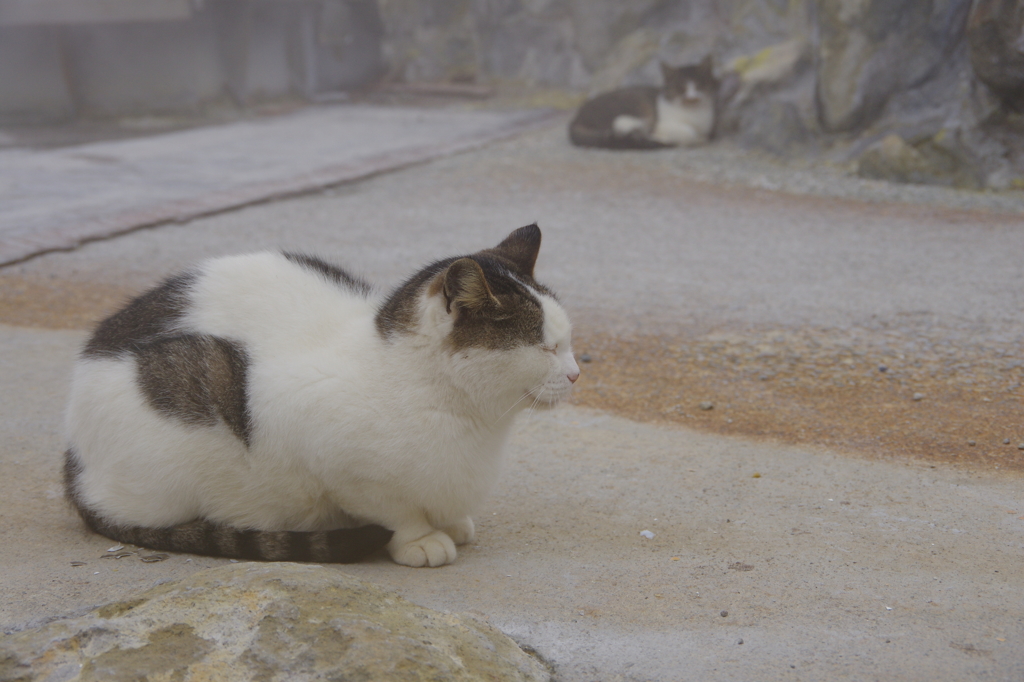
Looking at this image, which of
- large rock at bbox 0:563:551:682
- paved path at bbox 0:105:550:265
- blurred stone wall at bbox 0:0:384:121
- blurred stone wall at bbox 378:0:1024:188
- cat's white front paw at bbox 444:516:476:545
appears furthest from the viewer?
blurred stone wall at bbox 0:0:384:121

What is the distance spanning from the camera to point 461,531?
2691 mm

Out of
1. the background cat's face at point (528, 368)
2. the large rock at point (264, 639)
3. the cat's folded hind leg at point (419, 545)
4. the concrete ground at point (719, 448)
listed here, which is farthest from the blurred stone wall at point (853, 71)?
the large rock at point (264, 639)

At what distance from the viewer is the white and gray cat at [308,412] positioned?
8.00ft

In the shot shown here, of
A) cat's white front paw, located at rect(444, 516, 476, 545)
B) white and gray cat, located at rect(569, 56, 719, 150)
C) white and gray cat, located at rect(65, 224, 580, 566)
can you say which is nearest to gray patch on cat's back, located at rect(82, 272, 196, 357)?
white and gray cat, located at rect(65, 224, 580, 566)

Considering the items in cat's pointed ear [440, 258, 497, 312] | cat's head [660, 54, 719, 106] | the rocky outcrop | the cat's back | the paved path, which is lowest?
the paved path

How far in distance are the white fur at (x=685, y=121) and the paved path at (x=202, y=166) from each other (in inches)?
81.4

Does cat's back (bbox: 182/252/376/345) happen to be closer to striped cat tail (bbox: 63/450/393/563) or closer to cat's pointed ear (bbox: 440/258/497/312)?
cat's pointed ear (bbox: 440/258/497/312)

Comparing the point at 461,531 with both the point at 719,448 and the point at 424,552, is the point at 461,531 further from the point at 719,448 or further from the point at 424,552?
the point at 719,448

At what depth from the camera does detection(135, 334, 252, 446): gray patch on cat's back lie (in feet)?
8.11

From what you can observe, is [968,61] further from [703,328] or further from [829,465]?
[829,465]

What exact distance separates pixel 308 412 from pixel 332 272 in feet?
2.06

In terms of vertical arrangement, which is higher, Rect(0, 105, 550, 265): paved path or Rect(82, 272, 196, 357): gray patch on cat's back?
Rect(82, 272, 196, 357): gray patch on cat's back

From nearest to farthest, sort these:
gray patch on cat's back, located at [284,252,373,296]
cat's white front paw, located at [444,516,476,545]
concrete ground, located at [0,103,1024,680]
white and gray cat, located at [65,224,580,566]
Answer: concrete ground, located at [0,103,1024,680] < white and gray cat, located at [65,224,580,566] < cat's white front paw, located at [444,516,476,545] < gray patch on cat's back, located at [284,252,373,296]

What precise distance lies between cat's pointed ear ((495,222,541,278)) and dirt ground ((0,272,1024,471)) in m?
1.30
